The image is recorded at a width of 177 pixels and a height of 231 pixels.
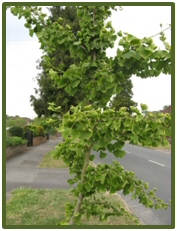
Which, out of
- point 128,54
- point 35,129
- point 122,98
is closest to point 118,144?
point 128,54

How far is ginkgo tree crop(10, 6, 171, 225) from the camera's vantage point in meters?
1.84

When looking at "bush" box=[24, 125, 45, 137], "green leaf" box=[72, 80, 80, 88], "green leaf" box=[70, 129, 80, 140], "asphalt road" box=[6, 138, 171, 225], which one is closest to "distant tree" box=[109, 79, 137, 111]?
"green leaf" box=[72, 80, 80, 88]

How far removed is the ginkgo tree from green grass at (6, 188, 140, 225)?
170 centimetres

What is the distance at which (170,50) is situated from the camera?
1875 mm

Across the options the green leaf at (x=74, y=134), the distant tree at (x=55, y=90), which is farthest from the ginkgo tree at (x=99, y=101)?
the distant tree at (x=55, y=90)

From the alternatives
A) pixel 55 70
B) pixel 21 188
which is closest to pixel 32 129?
pixel 21 188

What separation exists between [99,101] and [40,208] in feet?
10.5

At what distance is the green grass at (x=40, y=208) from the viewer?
410cm

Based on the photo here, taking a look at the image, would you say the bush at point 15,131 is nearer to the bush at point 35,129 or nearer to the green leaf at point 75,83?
the bush at point 35,129

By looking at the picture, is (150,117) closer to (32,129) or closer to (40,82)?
(40,82)

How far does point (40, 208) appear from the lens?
15.7ft

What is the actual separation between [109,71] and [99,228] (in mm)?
1274

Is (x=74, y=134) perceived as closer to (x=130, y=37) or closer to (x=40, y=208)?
(x=130, y=37)

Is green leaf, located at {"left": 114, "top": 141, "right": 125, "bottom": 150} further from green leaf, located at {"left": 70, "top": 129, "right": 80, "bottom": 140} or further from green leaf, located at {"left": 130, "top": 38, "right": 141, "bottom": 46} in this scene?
green leaf, located at {"left": 130, "top": 38, "right": 141, "bottom": 46}
